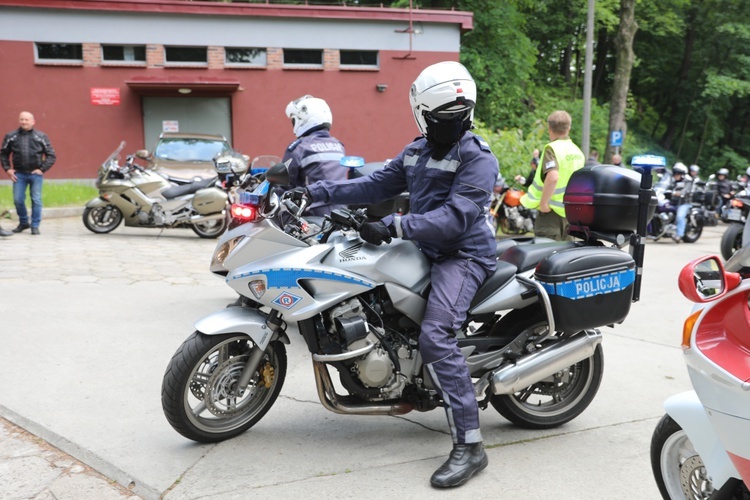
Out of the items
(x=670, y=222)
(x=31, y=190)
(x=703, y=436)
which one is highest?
(x=31, y=190)

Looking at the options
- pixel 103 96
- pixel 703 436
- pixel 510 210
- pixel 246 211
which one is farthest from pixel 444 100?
pixel 103 96

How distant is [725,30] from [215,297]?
28.9m

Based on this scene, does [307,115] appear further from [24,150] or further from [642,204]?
[24,150]

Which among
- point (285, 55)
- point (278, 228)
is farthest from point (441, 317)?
point (285, 55)

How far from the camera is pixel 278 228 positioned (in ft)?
12.5

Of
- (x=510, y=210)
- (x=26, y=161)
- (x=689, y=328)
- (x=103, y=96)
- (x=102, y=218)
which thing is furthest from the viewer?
(x=103, y=96)

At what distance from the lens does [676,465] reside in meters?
2.79

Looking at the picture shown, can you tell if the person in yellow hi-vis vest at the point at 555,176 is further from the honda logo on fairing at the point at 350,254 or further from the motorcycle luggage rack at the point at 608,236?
the honda logo on fairing at the point at 350,254

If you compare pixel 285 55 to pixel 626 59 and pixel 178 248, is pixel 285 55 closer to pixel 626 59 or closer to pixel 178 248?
pixel 626 59

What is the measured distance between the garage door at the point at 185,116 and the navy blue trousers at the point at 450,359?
1881 centimetres

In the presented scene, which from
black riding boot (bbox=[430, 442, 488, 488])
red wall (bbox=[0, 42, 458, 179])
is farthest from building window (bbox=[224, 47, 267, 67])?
black riding boot (bbox=[430, 442, 488, 488])

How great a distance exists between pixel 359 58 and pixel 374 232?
65.1ft

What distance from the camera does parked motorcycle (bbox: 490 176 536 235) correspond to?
45.4 feet

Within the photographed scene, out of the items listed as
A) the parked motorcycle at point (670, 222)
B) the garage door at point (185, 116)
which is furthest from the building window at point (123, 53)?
the parked motorcycle at point (670, 222)
